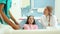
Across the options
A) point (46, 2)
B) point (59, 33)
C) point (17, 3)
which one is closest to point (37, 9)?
point (46, 2)

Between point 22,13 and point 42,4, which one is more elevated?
point 42,4

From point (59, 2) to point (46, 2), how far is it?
0.34m

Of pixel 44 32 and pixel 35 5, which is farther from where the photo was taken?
pixel 35 5

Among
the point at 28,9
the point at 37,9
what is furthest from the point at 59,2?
the point at 28,9

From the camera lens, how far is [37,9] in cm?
321

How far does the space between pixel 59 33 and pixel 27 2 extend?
8.90 feet

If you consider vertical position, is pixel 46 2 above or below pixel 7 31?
above

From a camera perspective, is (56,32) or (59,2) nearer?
(56,32)

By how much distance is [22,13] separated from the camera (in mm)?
3207

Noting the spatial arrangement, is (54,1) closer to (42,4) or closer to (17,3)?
(42,4)

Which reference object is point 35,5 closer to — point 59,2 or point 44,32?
point 59,2

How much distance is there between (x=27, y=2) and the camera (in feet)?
10.5

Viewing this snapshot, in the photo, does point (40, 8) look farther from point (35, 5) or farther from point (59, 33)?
point (59, 33)

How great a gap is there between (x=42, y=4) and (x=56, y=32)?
273 cm
